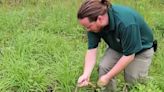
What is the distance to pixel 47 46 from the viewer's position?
4.44m

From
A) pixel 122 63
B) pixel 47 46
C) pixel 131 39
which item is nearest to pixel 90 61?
pixel 122 63

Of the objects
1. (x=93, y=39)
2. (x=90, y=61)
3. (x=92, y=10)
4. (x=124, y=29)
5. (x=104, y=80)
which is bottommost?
(x=104, y=80)

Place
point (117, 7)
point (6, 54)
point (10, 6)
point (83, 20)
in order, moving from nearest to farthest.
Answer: point (83, 20)
point (117, 7)
point (6, 54)
point (10, 6)

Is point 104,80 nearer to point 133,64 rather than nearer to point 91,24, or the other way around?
point 133,64

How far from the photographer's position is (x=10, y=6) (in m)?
5.88

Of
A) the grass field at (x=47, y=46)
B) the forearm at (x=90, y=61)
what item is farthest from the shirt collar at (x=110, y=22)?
the grass field at (x=47, y=46)

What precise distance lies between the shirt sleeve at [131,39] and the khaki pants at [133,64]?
39 cm

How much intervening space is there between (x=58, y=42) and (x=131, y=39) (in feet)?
5.37

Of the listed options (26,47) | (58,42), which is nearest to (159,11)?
(58,42)

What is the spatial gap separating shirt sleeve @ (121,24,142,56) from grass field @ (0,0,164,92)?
0.35 meters

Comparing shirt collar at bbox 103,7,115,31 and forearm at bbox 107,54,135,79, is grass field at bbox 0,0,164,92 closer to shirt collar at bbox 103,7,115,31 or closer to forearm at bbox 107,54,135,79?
forearm at bbox 107,54,135,79

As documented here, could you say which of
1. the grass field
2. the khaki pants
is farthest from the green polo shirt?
the grass field

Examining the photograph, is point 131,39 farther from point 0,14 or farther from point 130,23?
point 0,14

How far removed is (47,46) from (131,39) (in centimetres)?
156
